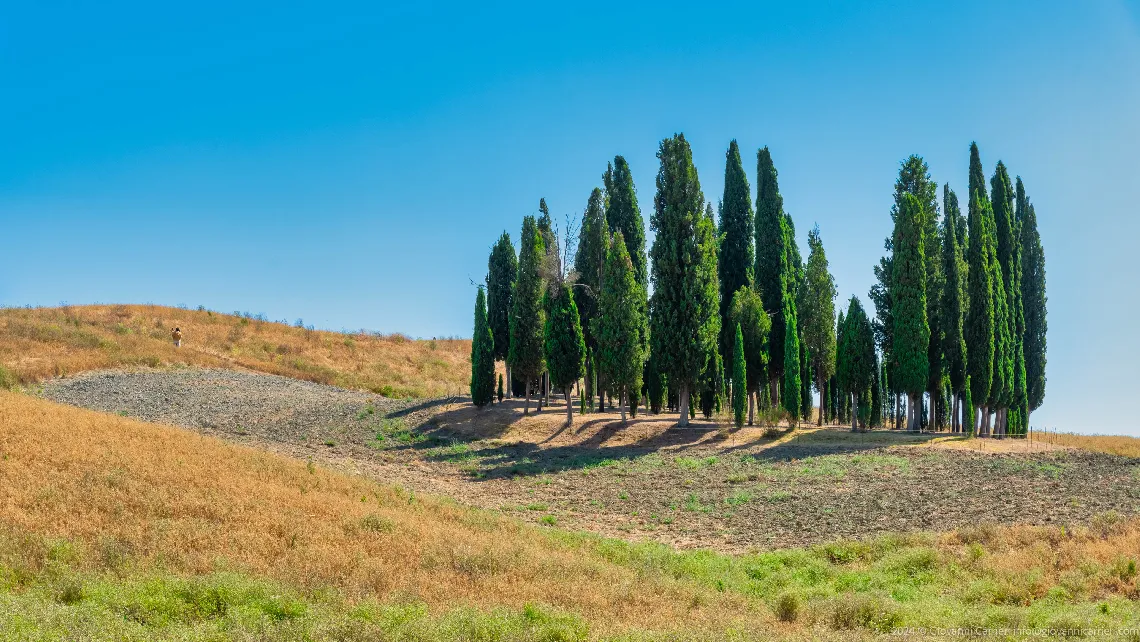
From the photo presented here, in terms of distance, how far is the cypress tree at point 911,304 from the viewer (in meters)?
36.9

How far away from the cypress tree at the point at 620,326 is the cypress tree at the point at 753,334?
5.89 metres

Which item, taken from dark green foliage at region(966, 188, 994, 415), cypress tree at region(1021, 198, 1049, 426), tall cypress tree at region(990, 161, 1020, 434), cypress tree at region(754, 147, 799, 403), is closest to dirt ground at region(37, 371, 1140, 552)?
dark green foliage at region(966, 188, 994, 415)

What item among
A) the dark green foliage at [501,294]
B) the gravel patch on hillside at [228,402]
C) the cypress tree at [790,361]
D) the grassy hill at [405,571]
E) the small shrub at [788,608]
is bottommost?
the small shrub at [788,608]

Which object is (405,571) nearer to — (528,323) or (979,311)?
(528,323)

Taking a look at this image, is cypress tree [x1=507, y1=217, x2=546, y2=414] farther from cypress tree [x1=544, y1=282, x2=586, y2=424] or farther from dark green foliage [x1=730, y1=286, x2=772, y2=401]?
dark green foliage [x1=730, y1=286, x2=772, y2=401]

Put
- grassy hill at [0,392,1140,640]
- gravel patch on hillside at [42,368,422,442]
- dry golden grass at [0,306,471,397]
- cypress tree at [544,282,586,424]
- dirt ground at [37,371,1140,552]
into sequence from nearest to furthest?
grassy hill at [0,392,1140,640]
dirt ground at [37,371,1140,552]
gravel patch on hillside at [42,368,422,442]
cypress tree at [544,282,586,424]
dry golden grass at [0,306,471,397]

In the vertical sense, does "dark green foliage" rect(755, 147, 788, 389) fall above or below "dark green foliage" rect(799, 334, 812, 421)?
above

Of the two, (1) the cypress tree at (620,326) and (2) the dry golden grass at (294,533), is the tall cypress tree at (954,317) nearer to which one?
(1) the cypress tree at (620,326)

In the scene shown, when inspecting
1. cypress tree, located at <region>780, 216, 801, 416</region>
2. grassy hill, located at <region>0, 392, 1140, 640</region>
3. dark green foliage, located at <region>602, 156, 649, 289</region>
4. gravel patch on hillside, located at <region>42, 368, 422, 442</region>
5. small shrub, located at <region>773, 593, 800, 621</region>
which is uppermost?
dark green foliage, located at <region>602, 156, 649, 289</region>

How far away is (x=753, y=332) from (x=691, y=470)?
526 inches

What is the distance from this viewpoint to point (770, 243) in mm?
43250

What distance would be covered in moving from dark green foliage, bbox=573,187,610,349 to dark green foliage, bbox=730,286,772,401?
738cm

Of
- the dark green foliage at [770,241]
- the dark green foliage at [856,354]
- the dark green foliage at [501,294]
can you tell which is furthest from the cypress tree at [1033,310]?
the dark green foliage at [501,294]

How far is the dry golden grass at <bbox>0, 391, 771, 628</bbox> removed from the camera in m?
12.1
